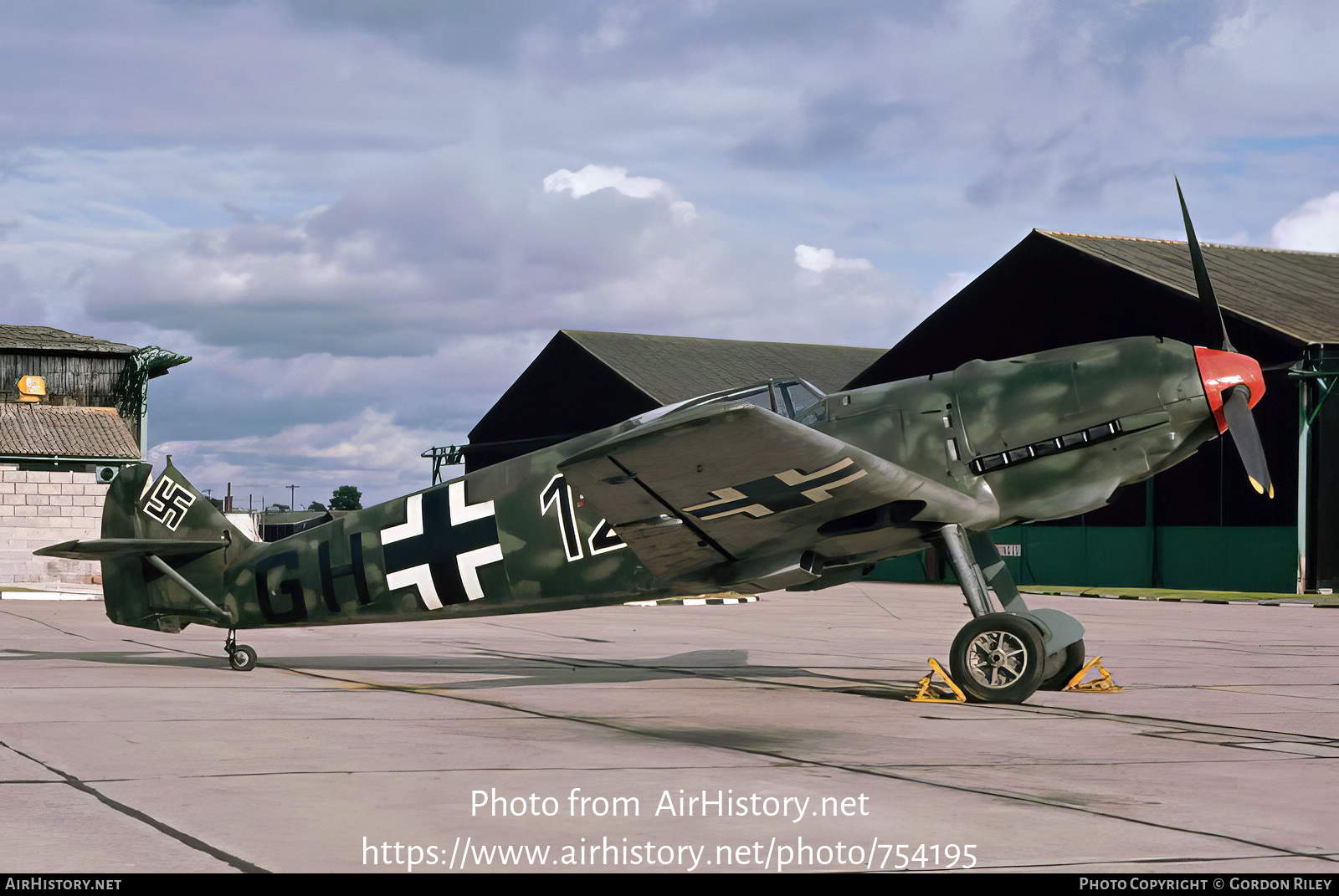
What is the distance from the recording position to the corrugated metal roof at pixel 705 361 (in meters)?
55.2

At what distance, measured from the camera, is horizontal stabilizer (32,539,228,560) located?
11953 millimetres

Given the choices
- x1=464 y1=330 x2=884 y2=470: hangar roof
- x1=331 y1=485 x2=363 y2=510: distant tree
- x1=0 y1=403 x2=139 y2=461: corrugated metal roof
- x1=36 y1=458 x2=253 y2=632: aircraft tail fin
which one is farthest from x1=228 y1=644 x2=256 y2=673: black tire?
x1=331 y1=485 x2=363 y2=510: distant tree

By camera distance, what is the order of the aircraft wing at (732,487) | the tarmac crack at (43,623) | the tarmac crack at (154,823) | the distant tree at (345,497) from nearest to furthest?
the tarmac crack at (154,823) → the aircraft wing at (732,487) → the tarmac crack at (43,623) → the distant tree at (345,497)

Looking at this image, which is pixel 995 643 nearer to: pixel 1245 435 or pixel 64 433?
pixel 1245 435

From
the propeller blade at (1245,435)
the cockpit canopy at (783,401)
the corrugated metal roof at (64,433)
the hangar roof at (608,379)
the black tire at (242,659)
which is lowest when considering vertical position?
the black tire at (242,659)

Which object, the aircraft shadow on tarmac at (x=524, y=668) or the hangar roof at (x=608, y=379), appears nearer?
the aircraft shadow on tarmac at (x=524, y=668)

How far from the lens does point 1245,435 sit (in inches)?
422

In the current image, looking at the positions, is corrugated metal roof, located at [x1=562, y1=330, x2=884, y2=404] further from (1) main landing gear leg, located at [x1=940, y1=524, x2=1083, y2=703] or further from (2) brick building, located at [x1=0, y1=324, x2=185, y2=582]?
(1) main landing gear leg, located at [x1=940, y1=524, x2=1083, y2=703]

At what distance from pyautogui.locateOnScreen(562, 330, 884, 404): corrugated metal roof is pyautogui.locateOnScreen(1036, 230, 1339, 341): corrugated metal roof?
59.2 ft

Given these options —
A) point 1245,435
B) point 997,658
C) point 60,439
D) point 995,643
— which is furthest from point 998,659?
point 60,439

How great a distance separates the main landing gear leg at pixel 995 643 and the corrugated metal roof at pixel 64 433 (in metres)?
36.5

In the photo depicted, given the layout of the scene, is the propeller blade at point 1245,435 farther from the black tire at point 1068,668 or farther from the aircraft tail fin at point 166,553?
the aircraft tail fin at point 166,553

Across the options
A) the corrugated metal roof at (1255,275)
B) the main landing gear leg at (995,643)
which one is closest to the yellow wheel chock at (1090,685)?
the main landing gear leg at (995,643)
